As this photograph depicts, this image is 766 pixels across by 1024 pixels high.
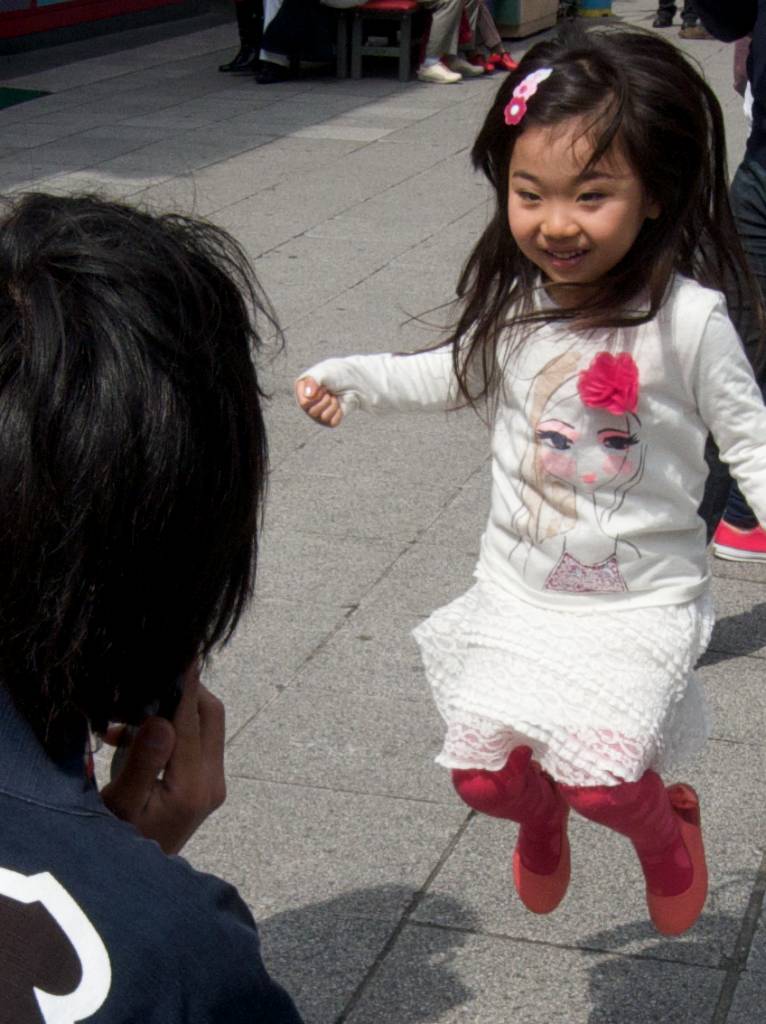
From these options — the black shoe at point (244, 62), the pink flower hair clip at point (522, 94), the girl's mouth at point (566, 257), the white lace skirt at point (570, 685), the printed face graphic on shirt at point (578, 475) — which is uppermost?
the pink flower hair clip at point (522, 94)

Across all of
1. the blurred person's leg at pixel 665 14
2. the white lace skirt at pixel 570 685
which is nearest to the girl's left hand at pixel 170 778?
the white lace skirt at pixel 570 685

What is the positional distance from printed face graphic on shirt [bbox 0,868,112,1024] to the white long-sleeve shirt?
1469 mm

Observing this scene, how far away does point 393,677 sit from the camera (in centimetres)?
377

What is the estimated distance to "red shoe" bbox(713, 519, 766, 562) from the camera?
177 inches

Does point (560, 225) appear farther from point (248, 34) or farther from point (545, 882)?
point (248, 34)

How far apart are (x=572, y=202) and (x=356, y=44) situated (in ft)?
35.0

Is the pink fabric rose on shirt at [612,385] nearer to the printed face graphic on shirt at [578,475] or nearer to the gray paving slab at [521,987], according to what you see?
the printed face graphic on shirt at [578,475]

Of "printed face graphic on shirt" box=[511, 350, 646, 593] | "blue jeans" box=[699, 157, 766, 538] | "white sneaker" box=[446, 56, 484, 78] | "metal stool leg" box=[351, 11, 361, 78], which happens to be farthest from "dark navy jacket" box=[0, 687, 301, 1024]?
"white sneaker" box=[446, 56, 484, 78]

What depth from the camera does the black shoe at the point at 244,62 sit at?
42.4ft

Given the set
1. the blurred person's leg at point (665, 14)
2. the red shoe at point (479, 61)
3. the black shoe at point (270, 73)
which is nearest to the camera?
the black shoe at point (270, 73)

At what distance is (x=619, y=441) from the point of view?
2469 mm

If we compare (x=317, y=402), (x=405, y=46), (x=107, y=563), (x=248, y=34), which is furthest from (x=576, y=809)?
(x=248, y=34)

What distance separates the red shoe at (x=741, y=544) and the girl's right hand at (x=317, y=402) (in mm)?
2107

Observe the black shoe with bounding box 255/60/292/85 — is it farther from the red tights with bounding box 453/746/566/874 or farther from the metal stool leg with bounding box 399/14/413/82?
the red tights with bounding box 453/746/566/874
